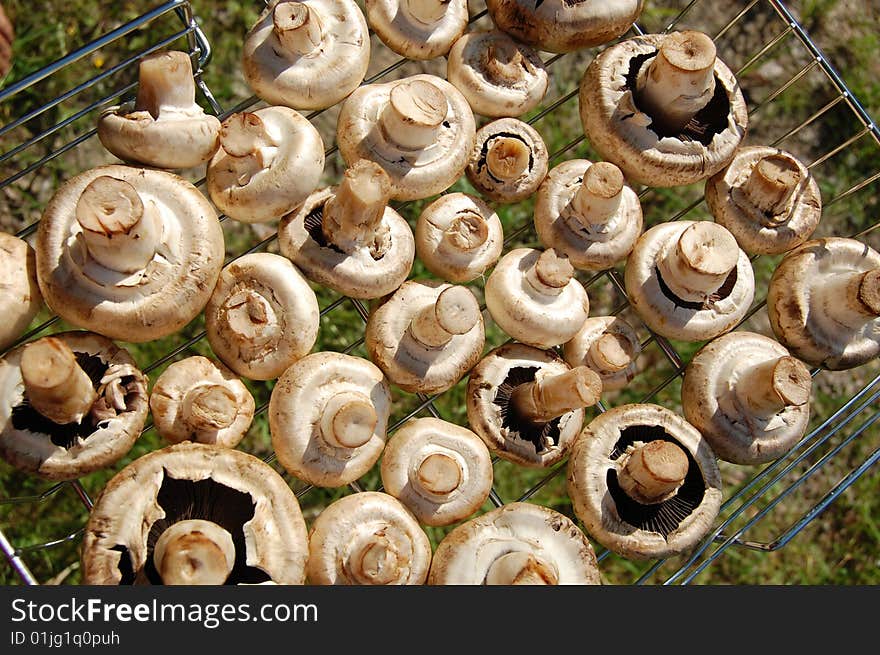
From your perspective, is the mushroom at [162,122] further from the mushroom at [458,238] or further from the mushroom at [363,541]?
the mushroom at [363,541]

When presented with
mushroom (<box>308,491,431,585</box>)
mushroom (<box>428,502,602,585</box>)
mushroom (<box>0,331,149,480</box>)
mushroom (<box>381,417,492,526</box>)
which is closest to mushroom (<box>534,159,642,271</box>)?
mushroom (<box>381,417,492,526</box>)

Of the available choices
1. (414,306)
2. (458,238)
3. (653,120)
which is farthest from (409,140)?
(653,120)

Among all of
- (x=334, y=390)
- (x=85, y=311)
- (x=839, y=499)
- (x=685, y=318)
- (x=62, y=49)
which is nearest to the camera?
(x=85, y=311)

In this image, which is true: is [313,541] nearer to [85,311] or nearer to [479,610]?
[479,610]

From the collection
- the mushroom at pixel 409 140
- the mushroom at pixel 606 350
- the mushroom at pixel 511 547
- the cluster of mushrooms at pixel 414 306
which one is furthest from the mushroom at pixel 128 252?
the mushroom at pixel 606 350

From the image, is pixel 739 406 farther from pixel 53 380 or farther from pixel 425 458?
pixel 53 380

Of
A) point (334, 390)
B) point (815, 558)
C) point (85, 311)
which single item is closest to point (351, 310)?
point (334, 390)
